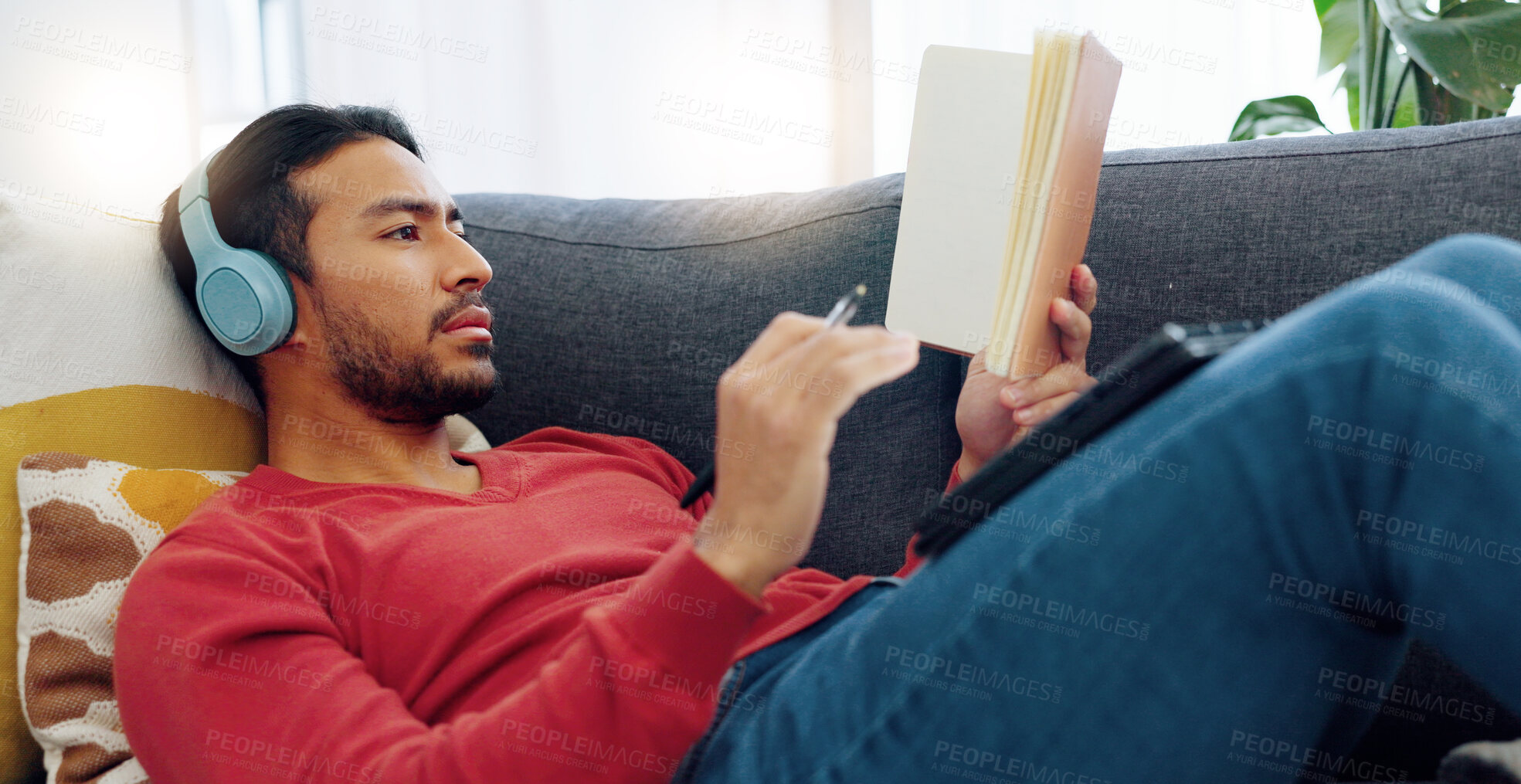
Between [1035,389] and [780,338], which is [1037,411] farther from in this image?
[780,338]

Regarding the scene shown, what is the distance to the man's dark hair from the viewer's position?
1.01m

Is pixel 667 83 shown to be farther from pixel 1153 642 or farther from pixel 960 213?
pixel 1153 642

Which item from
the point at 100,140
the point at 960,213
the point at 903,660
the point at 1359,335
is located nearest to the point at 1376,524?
the point at 1359,335

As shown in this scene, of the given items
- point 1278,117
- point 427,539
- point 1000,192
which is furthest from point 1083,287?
point 1278,117

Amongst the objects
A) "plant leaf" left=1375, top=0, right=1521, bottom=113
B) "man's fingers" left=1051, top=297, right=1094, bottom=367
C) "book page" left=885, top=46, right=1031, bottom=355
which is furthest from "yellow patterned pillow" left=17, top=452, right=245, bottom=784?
"plant leaf" left=1375, top=0, right=1521, bottom=113

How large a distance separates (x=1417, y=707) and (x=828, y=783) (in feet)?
2.07

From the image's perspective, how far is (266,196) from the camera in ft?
3.37

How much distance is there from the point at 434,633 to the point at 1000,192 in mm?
613

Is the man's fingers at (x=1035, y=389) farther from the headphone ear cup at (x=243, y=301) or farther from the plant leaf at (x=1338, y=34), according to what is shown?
the plant leaf at (x=1338, y=34)

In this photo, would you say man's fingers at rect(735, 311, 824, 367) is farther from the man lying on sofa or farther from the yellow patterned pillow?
the yellow patterned pillow

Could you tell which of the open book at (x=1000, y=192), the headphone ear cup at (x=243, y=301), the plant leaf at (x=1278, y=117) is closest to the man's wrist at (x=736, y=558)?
the open book at (x=1000, y=192)

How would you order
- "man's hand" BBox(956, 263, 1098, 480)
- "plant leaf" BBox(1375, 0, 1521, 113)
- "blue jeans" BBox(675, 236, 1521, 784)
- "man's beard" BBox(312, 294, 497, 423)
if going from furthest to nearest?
1. "plant leaf" BBox(1375, 0, 1521, 113)
2. "man's beard" BBox(312, 294, 497, 423)
3. "man's hand" BBox(956, 263, 1098, 480)
4. "blue jeans" BBox(675, 236, 1521, 784)

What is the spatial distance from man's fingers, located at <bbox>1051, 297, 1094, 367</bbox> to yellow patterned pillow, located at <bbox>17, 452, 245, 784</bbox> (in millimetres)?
848

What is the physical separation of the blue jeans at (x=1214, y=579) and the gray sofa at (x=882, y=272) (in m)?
0.36
